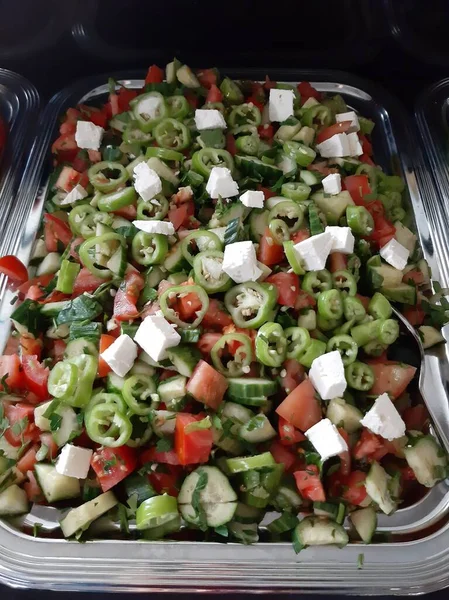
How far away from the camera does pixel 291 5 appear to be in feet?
6.87

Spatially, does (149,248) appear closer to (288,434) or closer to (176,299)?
(176,299)

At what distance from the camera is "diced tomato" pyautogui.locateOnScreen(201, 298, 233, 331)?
58.7 inches

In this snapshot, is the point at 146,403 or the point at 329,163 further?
the point at 329,163

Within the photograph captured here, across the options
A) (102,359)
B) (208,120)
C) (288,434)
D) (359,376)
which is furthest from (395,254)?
(102,359)

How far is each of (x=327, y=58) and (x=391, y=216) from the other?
0.76m

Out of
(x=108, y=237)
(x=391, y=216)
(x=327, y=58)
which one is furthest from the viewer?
(x=327, y=58)

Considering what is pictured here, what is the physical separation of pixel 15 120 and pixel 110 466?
4.53 feet

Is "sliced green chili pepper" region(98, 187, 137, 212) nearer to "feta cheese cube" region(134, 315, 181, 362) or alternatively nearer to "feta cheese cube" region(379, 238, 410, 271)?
"feta cheese cube" region(134, 315, 181, 362)

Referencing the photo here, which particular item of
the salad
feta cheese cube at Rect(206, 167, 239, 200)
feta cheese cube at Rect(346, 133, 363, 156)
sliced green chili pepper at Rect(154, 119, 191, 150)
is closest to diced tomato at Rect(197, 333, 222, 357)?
the salad

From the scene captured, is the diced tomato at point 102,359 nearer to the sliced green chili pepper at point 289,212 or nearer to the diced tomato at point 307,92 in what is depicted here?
the sliced green chili pepper at point 289,212

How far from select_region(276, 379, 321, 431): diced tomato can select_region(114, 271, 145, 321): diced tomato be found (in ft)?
1.45

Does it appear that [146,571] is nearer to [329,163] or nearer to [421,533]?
[421,533]

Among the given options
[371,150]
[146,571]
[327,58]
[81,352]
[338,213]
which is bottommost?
[146,571]

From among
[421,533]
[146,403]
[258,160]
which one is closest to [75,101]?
[258,160]
